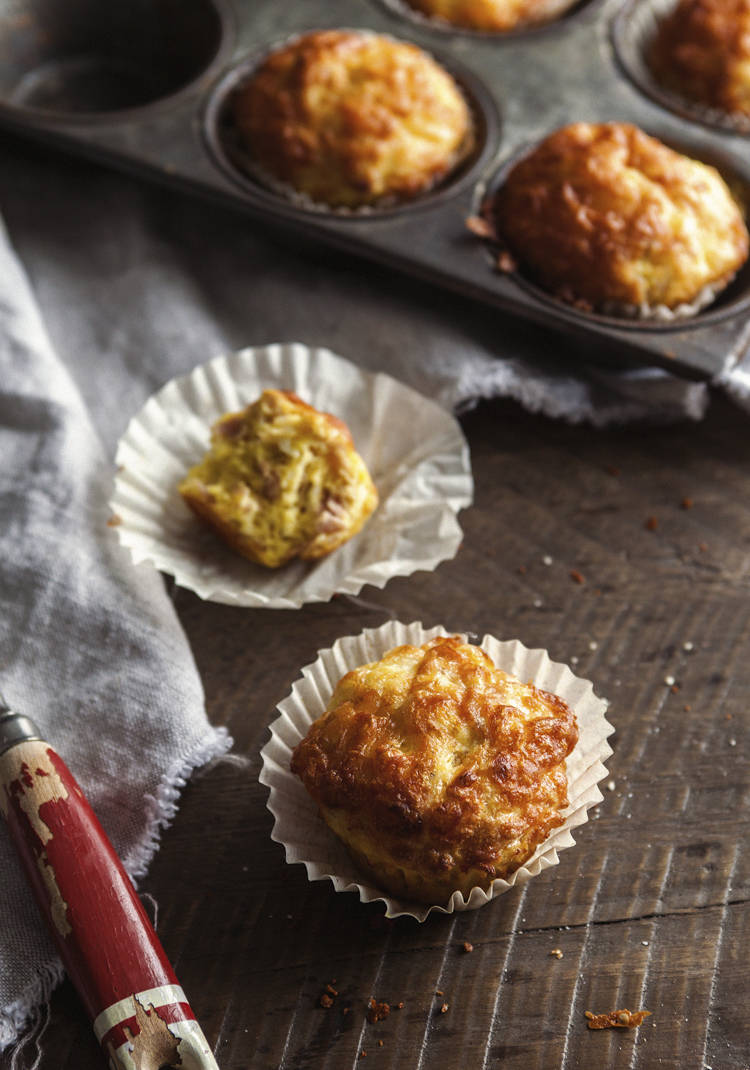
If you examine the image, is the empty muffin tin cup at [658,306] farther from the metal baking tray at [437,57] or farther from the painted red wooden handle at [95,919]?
the painted red wooden handle at [95,919]

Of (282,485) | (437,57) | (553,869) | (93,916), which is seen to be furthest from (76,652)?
(437,57)

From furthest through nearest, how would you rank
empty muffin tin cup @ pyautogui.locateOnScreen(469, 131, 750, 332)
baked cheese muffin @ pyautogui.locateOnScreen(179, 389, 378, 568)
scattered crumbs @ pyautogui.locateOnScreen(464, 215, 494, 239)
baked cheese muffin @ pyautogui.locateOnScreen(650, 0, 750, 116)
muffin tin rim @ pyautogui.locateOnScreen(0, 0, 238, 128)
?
baked cheese muffin @ pyautogui.locateOnScreen(650, 0, 750, 116), muffin tin rim @ pyautogui.locateOnScreen(0, 0, 238, 128), scattered crumbs @ pyautogui.locateOnScreen(464, 215, 494, 239), empty muffin tin cup @ pyautogui.locateOnScreen(469, 131, 750, 332), baked cheese muffin @ pyautogui.locateOnScreen(179, 389, 378, 568)

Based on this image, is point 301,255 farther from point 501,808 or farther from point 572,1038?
point 572,1038

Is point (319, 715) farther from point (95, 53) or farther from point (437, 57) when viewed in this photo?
point (95, 53)

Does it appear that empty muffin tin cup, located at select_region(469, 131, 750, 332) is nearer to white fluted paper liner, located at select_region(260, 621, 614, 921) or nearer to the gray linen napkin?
white fluted paper liner, located at select_region(260, 621, 614, 921)

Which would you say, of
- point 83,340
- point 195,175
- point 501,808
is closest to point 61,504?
point 83,340

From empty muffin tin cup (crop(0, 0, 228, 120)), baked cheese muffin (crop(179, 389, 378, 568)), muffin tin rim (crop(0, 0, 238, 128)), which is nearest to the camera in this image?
baked cheese muffin (crop(179, 389, 378, 568))

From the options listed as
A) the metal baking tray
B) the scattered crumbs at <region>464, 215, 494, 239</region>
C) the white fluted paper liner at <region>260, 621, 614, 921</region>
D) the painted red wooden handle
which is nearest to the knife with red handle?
the painted red wooden handle
